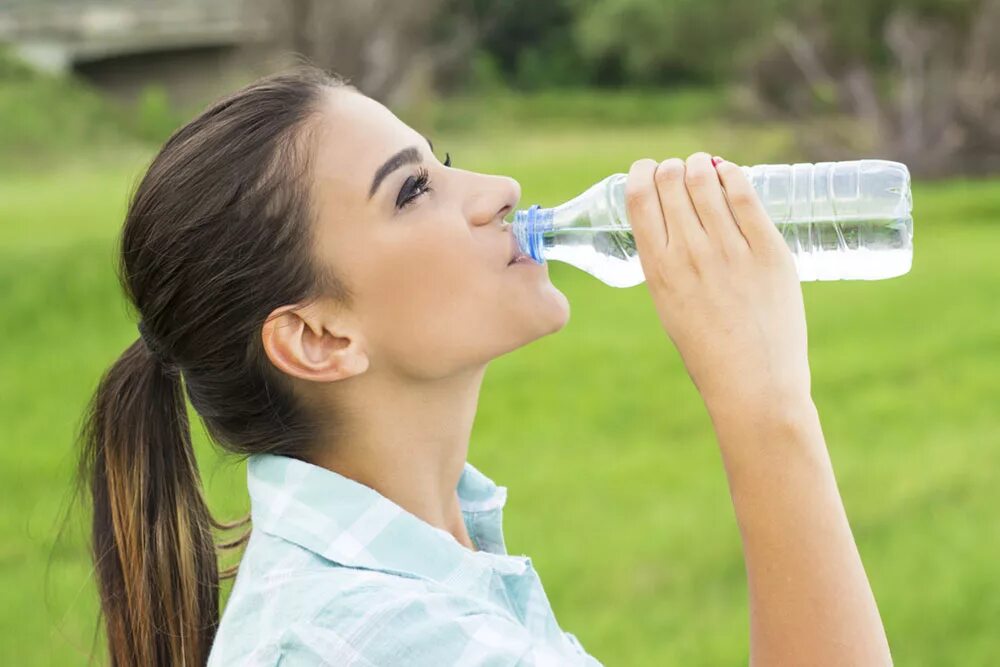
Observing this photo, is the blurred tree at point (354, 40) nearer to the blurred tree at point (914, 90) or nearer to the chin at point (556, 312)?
the blurred tree at point (914, 90)

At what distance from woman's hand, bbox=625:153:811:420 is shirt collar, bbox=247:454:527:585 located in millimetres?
333

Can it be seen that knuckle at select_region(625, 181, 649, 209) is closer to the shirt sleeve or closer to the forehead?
the forehead

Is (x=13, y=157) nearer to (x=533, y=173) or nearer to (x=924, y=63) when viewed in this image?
(x=533, y=173)

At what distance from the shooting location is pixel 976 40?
12898mm

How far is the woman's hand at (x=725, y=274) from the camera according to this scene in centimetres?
146

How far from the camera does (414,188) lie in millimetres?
1649

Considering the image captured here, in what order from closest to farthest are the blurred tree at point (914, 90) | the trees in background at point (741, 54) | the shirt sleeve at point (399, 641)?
the shirt sleeve at point (399, 641) < the trees in background at point (741, 54) < the blurred tree at point (914, 90)

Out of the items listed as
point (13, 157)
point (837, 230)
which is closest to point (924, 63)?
point (13, 157)

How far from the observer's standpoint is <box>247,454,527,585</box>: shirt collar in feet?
4.94

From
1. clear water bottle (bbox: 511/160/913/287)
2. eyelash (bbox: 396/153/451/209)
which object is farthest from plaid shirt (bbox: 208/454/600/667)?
clear water bottle (bbox: 511/160/913/287)

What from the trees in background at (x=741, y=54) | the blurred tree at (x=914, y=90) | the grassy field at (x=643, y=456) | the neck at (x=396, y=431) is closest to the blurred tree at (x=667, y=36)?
the trees in background at (x=741, y=54)

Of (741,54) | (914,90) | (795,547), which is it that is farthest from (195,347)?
(741,54)

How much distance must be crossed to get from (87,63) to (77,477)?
16313mm

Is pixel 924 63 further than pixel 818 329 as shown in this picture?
Yes
